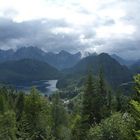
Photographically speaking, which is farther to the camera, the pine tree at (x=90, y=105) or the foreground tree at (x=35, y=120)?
the pine tree at (x=90, y=105)

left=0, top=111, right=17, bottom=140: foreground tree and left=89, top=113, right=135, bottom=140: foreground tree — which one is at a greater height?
left=89, top=113, right=135, bottom=140: foreground tree

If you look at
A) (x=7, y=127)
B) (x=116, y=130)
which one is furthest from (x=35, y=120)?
(x=116, y=130)

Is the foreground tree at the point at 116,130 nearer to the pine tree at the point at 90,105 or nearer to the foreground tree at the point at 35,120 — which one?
the foreground tree at the point at 35,120

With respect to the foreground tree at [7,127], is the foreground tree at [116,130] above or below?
above

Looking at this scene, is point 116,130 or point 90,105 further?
point 90,105

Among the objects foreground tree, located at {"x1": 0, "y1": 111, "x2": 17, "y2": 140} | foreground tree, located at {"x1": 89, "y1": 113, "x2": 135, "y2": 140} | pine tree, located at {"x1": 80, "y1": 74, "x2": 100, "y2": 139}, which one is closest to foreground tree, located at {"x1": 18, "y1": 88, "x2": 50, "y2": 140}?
foreground tree, located at {"x1": 0, "y1": 111, "x2": 17, "y2": 140}

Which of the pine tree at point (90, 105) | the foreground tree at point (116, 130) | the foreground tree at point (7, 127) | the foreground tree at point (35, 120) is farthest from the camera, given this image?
the pine tree at point (90, 105)

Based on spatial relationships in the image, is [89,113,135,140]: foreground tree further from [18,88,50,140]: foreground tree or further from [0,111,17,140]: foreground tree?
[18,88,50,140]: foreground tree

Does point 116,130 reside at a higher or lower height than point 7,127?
higher

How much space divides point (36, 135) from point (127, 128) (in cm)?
3398

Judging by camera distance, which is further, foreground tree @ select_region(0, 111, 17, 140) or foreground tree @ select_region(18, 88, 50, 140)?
foreground tree @ select_region(18, 88, 50, 140)

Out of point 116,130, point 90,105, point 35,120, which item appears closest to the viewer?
point 116,130

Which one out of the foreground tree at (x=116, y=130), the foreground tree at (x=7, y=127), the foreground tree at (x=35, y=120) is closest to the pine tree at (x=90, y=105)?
the foreground tree at (x=35, y=120)

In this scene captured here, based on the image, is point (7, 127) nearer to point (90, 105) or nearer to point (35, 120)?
point (35, 120)
